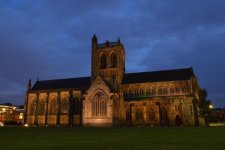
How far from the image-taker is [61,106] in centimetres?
8019

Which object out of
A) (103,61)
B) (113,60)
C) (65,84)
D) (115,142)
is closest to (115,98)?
(113,60)

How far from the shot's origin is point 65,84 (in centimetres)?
8656

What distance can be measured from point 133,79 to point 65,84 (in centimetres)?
2566

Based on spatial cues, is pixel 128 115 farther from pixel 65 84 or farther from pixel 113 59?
pixel 65 84

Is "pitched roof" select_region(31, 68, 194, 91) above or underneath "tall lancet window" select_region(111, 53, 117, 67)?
underneath

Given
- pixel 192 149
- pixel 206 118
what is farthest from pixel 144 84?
pixel 192 149

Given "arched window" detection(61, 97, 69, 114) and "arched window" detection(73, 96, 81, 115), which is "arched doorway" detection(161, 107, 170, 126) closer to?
"arched window" detection(73, 96, 81, 115)

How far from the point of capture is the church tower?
7506cm

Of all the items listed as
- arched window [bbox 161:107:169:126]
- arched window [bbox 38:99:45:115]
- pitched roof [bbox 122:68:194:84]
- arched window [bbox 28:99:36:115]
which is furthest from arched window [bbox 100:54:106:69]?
arched window [bbox 28:99:36:115]

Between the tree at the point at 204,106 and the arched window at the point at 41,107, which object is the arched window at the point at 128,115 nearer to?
the tree at the point at 204,106

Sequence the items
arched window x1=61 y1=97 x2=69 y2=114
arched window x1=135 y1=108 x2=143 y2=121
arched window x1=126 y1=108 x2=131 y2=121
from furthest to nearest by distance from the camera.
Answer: arched window x1=61 y1=97 x2=69 y2=114
arched window x1=126 y1=108 x2=131 y2=121
arched window x1=135 y1=108 x2=143 y2=121

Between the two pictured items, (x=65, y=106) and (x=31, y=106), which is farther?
(x=31, y=106)

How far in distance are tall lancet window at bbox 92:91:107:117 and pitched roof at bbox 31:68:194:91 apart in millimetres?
11766

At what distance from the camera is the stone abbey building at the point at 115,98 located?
66062 mm
